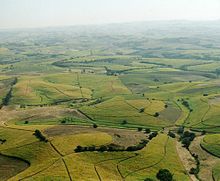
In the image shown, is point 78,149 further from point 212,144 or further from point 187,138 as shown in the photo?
point 212,144

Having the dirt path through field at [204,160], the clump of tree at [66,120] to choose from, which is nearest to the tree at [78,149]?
the dirt path through field at [204,160]

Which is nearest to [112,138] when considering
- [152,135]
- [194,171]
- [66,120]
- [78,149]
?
[152,135]

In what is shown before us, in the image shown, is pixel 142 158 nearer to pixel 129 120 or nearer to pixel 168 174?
pixel 168 174

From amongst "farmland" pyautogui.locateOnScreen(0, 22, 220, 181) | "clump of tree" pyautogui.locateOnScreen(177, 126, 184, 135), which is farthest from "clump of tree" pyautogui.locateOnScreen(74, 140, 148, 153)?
"clump of tree" pyautogui.locateOnScreen(177, 126, 184, 135)

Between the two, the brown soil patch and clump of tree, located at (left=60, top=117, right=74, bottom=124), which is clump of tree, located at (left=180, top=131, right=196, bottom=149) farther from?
clump of tree, located at (left=60, top=117, right=74, bottom=124)

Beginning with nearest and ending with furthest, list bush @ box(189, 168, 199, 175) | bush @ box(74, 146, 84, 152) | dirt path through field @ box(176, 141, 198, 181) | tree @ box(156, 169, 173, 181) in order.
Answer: tree @ box(156, 169, 173, 181) → bush @ box(189, 168, 199, 175) → dirt path through field @ box(176, 141, 198, 181) → bush @ box(74, 146, 84, 152)

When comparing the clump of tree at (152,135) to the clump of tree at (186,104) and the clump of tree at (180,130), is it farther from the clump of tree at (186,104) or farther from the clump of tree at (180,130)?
the clump of tree at (186,104)

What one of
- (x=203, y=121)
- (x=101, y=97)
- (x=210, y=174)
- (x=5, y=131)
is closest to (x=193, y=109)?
(x=203, y=121)
